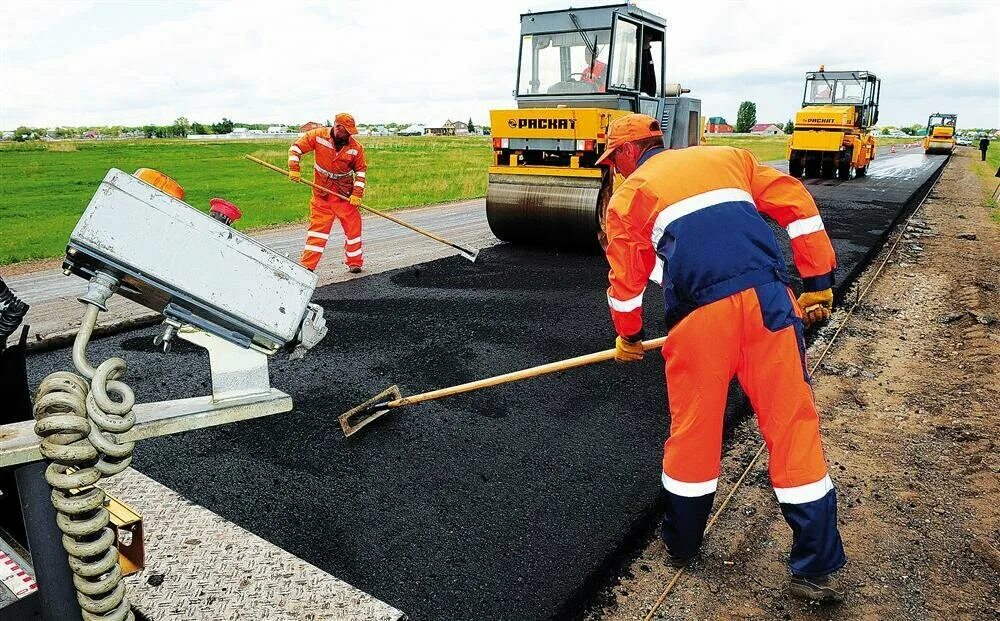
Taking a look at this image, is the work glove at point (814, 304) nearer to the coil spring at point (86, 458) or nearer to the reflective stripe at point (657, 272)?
the reflective stripe at point (657, 272)

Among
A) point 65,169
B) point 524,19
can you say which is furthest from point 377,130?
point 524,19

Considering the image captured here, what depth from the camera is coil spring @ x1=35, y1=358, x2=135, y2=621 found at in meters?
1.46

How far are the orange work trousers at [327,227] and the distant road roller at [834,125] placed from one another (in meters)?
13.7

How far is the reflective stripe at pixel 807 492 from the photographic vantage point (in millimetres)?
2227

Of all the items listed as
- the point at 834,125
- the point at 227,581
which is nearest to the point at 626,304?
the point at 227,581

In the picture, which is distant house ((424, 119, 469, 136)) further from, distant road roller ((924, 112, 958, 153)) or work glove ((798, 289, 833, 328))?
work glove ((798, 289, 833, 328))

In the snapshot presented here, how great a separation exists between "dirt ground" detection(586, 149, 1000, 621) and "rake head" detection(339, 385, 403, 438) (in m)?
1.48

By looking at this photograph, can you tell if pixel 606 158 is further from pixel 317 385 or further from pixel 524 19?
pixel 524 19

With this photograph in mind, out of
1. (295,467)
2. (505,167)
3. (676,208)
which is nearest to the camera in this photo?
(676,208)

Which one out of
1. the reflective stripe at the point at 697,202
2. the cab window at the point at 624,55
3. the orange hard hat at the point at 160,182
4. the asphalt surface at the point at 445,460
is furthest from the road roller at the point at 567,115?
the orange hard hat at the point at 160,182

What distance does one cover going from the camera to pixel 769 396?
2.27 metres

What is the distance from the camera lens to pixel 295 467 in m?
3.04

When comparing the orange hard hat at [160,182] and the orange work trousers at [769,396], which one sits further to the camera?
the orange work trousers at [769,396]

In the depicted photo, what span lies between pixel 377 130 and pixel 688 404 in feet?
383
